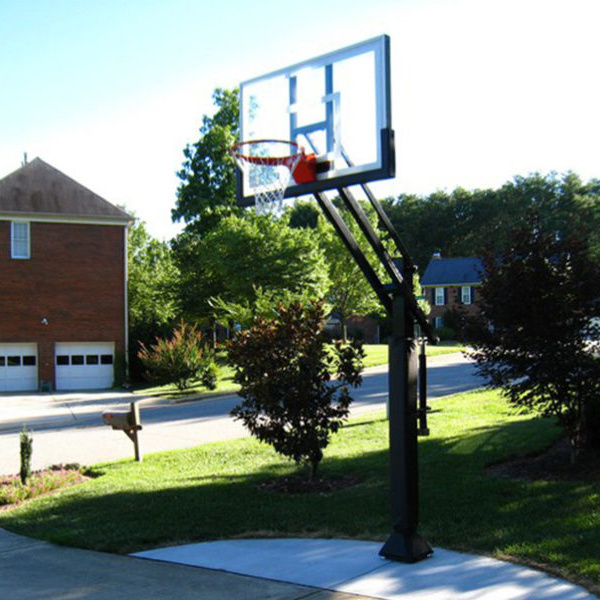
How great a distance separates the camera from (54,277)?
3322 centimetres

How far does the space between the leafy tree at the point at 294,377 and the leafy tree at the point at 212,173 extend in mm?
32330

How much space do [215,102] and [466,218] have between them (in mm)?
43593

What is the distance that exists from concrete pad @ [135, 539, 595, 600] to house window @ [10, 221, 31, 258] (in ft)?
93.4

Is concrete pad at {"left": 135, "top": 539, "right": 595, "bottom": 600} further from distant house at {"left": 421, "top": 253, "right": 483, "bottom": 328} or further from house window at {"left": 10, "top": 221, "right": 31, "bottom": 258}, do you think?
distant house at {"left": 421, "top": 253, "right": 483, "bottom": 328}

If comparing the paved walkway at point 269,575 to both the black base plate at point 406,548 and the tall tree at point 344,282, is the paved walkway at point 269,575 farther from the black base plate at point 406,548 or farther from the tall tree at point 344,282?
the tall tree at point 344,282

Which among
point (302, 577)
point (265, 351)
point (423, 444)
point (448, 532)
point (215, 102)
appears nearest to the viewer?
point (302, 577)

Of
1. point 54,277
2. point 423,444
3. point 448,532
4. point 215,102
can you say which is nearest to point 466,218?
point 215,102

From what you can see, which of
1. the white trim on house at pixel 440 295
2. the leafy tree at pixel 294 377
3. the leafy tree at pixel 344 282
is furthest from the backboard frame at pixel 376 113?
the white trim on house at pixel 440 295

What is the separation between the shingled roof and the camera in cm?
3328

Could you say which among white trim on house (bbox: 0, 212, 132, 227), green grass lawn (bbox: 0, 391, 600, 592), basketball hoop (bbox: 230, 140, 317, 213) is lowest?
green grass lawn (bbox: 0, 391, 600, 592)

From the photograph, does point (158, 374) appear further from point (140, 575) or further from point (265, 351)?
point (140, 575)

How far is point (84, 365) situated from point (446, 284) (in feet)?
133

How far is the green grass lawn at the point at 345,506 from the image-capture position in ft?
22.7

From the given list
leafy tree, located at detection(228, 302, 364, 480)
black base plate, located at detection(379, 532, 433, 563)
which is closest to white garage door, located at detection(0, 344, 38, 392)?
leafy tree, located at detection(228, 302, 364, 480)
